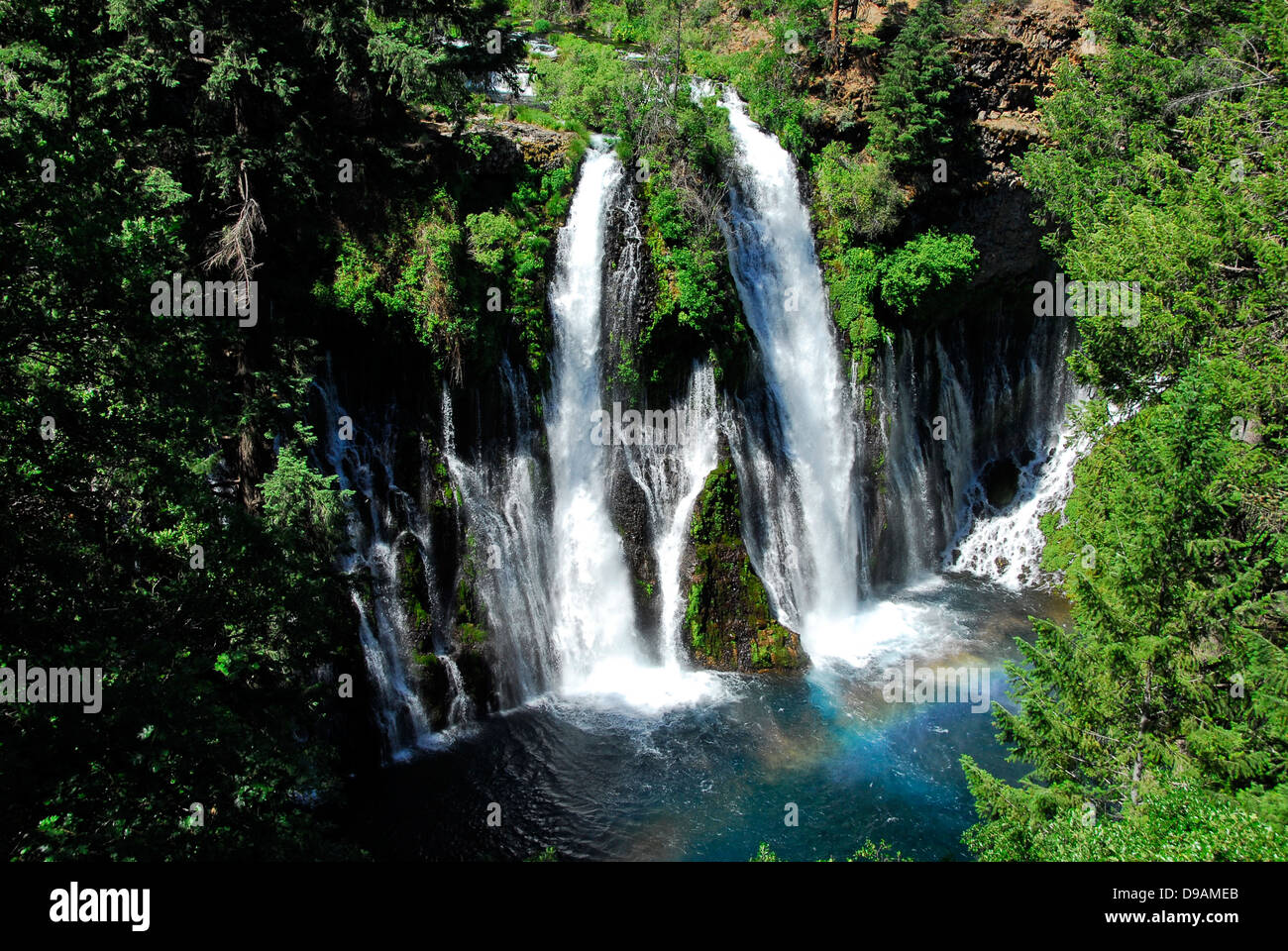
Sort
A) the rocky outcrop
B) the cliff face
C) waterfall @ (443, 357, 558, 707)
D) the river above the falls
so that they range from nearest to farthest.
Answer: the river above the falls → waterfall @ (443, 357, 558, 707) → the rocky outcrop → the cliff face

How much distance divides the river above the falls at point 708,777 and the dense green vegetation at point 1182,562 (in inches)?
130

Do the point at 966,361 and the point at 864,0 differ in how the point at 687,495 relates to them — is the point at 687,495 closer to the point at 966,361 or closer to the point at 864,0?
the point at 966,361

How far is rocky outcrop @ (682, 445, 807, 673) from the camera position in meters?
19.1

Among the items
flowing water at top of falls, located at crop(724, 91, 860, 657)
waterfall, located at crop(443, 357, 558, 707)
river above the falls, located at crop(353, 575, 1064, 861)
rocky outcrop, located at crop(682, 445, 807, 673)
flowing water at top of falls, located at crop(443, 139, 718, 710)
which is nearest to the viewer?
river above the falls, located at crop(353, 575, 1064, 861)

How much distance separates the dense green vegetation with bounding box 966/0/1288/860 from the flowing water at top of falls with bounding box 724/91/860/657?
7.17 metres

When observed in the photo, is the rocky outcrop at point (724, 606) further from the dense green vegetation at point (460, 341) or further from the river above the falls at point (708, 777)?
the river above the falls at point (708, 777)

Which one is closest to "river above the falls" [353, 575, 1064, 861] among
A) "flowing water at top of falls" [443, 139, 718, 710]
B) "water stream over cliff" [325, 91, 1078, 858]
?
"water stream over cliff" [325, 91, 1078, 858]

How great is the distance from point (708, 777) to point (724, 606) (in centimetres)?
477

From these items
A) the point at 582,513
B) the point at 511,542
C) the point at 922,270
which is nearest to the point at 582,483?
the point at 582,513

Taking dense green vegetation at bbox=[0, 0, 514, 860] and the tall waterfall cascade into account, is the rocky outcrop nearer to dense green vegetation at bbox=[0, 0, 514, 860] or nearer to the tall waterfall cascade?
the tall waterfall cascade

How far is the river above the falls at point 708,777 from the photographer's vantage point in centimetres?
1401

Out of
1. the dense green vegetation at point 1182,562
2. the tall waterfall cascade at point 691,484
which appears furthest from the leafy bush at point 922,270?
the dense green vegetation at point 1182,562

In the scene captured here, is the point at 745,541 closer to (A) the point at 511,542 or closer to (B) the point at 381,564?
(A) the point at 511,542
